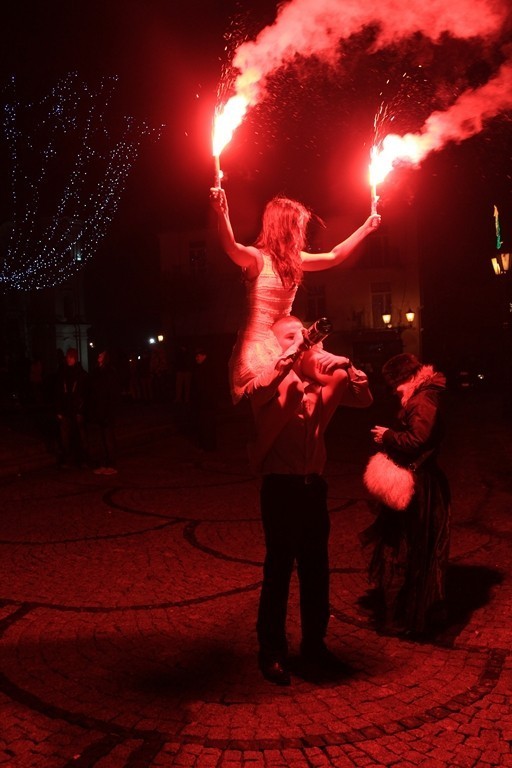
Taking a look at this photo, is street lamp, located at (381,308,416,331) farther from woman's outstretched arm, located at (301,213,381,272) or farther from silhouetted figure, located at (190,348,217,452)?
woman's outstretched arm, located at (301,213,381,272)

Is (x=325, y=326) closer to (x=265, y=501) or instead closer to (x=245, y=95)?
(x=265, y=501)

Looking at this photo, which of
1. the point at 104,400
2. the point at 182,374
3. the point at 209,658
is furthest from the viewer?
the point at 182,374

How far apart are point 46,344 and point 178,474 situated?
159 feet

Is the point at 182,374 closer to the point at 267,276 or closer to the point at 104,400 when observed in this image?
the point at 104,400

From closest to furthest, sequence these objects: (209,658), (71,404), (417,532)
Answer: (209,658) < (417,532) < (71,404)

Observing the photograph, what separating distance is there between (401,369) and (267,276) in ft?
4.45

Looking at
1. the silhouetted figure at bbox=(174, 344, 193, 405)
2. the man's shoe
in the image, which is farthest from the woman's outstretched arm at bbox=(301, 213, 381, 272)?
the silhouetted figure at bbox=(174, 344, 193, 405)

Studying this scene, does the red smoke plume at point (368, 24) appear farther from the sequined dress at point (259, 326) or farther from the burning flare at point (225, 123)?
the sequined dress at point (259, 326)

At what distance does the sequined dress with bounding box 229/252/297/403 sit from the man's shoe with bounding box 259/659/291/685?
60.6 inches

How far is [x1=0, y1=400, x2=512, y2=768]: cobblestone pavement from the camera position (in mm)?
3236

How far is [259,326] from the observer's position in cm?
395

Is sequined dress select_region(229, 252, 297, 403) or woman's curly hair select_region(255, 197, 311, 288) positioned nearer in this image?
sequined dress select_region(229, 252, 297, 403)

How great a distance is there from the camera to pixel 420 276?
44812 mm

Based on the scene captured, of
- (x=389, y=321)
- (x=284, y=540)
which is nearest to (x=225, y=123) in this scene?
(x=284, y=540)
